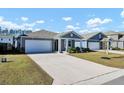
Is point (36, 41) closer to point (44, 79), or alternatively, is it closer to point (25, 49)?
point (25, 49)

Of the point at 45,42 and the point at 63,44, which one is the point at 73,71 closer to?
the point at 45,42

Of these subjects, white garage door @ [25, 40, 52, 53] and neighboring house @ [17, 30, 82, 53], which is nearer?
neighboring house @ [17, 30, 82, 53]

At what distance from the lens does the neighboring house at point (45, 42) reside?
1070 inches

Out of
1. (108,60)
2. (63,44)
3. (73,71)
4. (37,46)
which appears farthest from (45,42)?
(73,71)

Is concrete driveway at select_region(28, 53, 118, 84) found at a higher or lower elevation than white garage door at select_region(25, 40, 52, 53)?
lower

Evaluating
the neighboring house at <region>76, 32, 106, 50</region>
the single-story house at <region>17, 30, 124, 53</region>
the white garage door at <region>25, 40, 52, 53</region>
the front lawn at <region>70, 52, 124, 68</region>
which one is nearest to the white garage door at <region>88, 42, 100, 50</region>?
the neighboring house at <region>76, 32, 106, 50</region>

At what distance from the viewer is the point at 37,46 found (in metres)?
28.2

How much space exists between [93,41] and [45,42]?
14.1 m

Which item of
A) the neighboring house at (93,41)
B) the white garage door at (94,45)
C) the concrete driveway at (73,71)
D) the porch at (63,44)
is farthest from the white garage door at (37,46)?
the concrete driveway at (73,71)

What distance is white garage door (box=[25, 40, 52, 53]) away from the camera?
89.5 ft

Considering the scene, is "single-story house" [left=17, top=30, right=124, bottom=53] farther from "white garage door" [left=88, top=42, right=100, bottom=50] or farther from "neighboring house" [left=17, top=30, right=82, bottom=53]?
"white garage door" [left=88, top=42, right=100, bottom=50]

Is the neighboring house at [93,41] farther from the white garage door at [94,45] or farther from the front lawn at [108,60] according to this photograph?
the front lawn at [108,60]
